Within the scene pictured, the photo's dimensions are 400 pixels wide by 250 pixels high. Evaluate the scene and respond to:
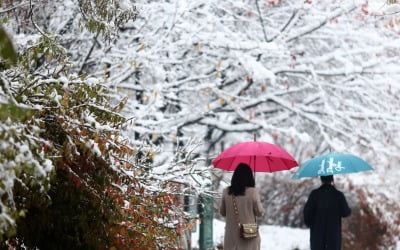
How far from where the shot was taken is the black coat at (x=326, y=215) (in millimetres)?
A: 8523

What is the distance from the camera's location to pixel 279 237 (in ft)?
48.8

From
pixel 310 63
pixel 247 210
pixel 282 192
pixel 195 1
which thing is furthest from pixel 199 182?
pixel 282 192

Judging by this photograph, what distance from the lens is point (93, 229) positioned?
19.4ft

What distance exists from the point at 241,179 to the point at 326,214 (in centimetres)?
163

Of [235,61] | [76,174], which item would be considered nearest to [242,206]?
[76,174]

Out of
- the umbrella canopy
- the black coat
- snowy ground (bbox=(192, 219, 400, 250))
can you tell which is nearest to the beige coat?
the umbrella canopy

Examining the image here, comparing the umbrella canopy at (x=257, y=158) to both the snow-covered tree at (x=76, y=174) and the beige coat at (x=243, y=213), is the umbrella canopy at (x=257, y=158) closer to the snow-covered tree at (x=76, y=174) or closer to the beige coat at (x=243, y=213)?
the beige coat at (x=243, y=213)

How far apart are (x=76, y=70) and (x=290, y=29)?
11.8 feet

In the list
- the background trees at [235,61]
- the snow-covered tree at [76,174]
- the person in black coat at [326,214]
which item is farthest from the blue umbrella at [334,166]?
the snow-covered tree at [76,174]

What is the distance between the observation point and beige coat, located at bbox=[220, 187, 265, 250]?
753 cm

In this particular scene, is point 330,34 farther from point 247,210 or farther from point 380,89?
point 247,210

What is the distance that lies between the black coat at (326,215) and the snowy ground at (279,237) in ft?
16.7

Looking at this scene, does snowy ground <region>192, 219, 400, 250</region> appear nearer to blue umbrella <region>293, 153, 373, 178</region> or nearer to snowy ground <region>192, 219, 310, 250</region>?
snowy ground <region>192, 219, 310, 250</region>

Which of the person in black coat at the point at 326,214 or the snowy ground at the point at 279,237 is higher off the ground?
the person in black coat at the point at 326,214
